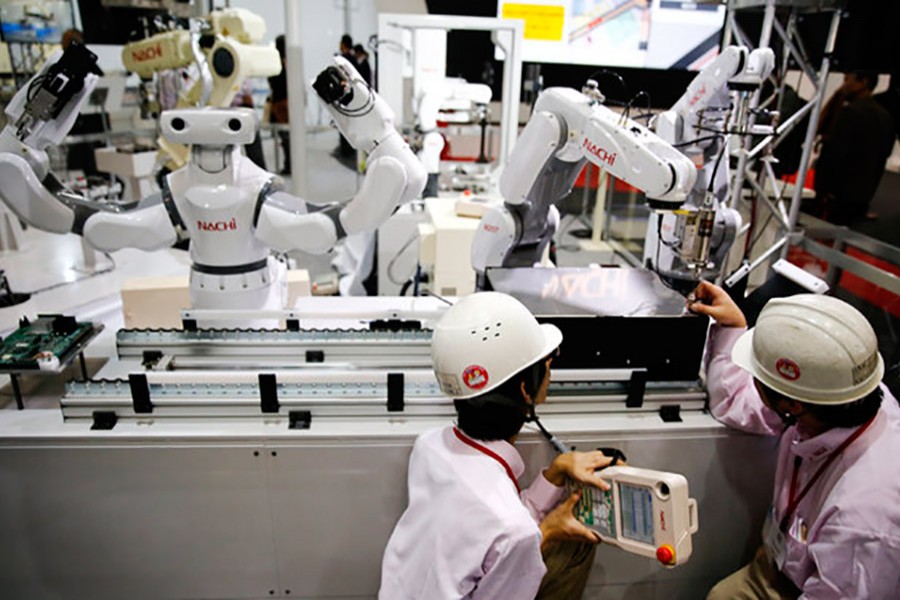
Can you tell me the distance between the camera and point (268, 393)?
1607mm

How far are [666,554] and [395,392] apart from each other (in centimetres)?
74

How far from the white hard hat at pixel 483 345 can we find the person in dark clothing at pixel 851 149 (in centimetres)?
485

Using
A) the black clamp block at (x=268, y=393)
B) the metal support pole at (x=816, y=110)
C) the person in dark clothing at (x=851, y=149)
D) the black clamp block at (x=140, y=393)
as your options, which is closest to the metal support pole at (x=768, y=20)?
the metal support pole at (x=816, y=110)

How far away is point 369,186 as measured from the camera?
2.05 m

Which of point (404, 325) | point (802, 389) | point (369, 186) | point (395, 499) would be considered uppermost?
point (369, 186)

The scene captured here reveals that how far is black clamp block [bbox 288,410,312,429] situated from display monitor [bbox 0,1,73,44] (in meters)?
6.66

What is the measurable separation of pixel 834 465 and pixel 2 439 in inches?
76.7

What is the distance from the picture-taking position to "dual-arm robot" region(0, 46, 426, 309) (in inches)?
78.2

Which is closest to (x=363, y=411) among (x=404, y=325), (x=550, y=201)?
(x=404, y=325)

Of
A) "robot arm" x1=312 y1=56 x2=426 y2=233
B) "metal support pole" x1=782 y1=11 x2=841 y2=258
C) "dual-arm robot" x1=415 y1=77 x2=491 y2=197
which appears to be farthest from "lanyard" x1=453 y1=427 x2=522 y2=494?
"metal support pole" x1=782 y1=11 x2=841 y2=258

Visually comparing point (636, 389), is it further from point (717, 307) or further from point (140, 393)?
point (140, 393)

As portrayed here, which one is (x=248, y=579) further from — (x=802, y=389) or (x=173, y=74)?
(x=173, y=74)

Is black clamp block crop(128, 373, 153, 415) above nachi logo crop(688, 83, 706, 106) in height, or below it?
below

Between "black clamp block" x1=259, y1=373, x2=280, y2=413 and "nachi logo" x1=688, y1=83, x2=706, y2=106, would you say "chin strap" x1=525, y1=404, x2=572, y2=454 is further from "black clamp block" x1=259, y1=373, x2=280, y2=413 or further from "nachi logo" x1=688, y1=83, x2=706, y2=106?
"nachi logo" x1=688, y1=83, x2=706, y2=106
